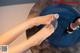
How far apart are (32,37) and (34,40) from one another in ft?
0.06

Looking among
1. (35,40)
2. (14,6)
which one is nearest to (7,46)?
(35,40)

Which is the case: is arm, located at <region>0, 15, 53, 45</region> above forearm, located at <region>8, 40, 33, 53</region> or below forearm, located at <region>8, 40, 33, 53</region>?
above

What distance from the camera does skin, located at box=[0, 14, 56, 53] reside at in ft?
1.84

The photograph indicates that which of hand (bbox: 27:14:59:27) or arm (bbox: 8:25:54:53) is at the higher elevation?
hand (bbox: 27:14:59:27)

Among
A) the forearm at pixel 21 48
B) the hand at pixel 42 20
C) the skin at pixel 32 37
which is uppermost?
the hand at pixel 42 20

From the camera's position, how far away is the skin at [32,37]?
1.84ft

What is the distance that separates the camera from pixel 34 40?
583 millimetres

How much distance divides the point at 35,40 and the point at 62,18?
0.52 feet

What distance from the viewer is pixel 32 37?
597 millimetres

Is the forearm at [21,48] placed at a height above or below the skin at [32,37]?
below

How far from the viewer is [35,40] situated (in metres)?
0.58

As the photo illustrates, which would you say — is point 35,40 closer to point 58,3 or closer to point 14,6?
point 58,3

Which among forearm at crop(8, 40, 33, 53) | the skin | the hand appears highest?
the hand

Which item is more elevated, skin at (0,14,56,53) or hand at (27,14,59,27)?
hand at (27,14,59,27)
